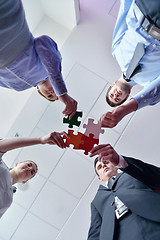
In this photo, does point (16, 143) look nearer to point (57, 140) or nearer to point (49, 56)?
point (57, 140)

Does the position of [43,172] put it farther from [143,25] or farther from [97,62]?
[143,25]

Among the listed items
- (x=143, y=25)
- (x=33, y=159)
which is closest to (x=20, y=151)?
(x=33, y=159)

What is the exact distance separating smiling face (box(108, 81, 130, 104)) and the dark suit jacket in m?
0.74

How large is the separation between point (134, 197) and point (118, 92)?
1.04 meters

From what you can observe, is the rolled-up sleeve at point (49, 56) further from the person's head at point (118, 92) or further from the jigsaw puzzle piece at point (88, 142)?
the person's head at point (118, 92)

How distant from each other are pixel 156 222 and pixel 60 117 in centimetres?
154

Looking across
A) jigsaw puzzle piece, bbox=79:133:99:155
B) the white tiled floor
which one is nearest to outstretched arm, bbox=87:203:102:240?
the white tiled floor

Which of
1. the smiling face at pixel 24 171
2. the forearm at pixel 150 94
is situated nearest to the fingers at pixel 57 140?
the forearm at pixel 150 94

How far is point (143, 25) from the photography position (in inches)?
50.7

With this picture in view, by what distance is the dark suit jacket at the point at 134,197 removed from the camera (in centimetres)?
164

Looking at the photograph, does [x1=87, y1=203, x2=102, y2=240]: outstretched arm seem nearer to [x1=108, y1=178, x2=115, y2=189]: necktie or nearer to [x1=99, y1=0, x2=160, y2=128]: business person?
[x1=108, y1=178, x2=115, y2=189]: necktie

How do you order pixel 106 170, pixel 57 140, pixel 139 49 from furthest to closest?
pixel 106 170
pixel 57 140
pixel 139 49

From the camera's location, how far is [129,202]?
5.71 ft

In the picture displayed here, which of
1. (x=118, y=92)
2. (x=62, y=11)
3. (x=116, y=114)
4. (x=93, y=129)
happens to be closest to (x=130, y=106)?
(x=116, y=114)
